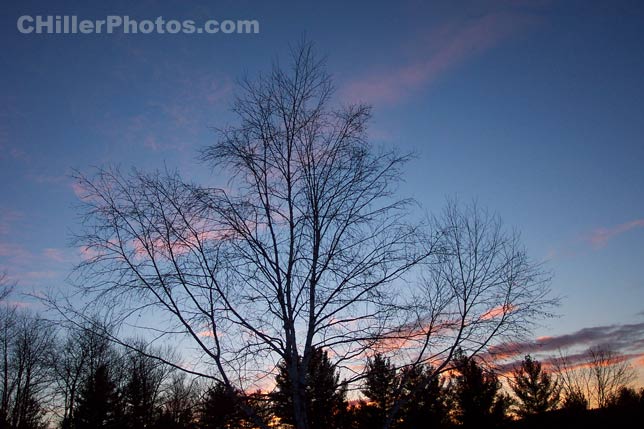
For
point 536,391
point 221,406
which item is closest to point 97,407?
point 221,406

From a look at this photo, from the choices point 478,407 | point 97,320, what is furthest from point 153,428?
point 97,320

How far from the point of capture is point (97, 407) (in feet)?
107

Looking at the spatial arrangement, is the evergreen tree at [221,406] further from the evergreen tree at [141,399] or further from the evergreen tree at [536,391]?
the evergreen tree at [536,391]

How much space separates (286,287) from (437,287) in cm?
364

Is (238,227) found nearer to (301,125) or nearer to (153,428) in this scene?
(301,125)

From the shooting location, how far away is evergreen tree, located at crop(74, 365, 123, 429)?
31.8m

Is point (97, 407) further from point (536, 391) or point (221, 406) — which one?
point (536, 391)

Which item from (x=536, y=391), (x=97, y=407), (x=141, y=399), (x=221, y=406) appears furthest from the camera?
(x=536, y=391)

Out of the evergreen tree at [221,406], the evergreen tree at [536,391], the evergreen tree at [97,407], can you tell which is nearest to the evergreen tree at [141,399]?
the evergreen tree at [97,407]

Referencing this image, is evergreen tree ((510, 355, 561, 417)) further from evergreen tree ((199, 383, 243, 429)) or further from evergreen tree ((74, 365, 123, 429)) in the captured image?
evergreen tree ((199, 383, 243, 429))

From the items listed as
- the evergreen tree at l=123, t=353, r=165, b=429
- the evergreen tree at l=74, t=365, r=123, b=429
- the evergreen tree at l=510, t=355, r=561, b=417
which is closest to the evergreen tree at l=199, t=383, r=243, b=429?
the evergreen tree at l=74, t=365, r=123, b=429

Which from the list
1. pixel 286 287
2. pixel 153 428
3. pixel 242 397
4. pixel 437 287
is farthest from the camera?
pixel 153 428

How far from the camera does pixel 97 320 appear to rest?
7.00 m

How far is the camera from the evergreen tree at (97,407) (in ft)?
104
